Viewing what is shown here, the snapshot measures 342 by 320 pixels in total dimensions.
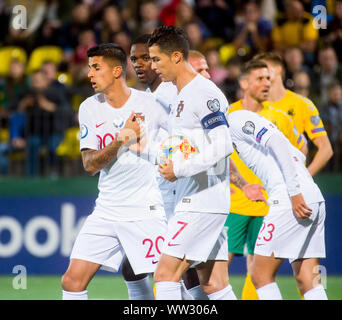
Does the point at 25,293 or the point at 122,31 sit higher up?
the point at 122,31

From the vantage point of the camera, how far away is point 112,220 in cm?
599

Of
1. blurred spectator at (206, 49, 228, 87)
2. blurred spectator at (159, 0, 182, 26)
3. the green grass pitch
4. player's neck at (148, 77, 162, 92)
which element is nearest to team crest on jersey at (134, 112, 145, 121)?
player's neck at (148, 77, 162, 92)

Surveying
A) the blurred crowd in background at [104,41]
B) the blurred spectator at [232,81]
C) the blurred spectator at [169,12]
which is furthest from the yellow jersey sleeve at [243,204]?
the blurred spectator at [169,12]

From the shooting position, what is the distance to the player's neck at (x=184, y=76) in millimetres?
5562

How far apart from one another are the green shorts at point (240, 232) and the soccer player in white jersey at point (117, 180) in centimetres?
175

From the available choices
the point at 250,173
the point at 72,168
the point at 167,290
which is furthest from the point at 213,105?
the point at 72,168

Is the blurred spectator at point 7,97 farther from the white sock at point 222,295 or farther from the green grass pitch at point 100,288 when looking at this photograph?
the white sock at point 222,295

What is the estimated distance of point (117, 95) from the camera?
6145 mm

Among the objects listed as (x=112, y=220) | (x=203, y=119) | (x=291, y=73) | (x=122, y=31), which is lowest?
(x=112, y=220)

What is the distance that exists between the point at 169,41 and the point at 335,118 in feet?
17.4

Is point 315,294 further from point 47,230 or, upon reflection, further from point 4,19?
point 4,19
